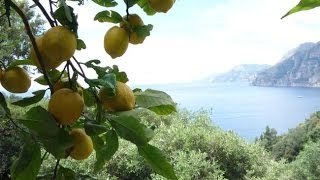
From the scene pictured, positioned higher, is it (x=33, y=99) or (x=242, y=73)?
(x=33, y=99)

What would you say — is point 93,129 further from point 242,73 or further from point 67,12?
point 242,73

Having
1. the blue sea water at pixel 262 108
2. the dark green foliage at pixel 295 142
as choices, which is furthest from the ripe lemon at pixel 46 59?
the blue sea water at pixel 262 108

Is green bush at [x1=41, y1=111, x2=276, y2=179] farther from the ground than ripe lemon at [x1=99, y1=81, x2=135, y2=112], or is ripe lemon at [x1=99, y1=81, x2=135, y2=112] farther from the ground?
ripe lemon at [x1=99, y1=81, x2=135, y2=112]

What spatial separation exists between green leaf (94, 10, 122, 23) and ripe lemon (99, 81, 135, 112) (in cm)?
11

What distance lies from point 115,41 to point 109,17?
49mm

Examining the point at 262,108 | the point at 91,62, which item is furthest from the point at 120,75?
the point at 262,108

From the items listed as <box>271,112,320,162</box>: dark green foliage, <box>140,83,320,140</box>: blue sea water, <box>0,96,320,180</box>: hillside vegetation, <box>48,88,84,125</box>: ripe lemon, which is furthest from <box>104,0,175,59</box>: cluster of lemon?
<box>140,83,320,140</box>: blue sea water

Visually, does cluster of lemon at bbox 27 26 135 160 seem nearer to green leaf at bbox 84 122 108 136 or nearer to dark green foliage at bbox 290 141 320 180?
green leaf at bbox 84 122 108 136

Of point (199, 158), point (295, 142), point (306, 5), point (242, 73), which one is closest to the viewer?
point (306, 5)

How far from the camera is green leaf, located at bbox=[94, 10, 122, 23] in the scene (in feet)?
1.89

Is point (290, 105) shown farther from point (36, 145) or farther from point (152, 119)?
point (36, 145)

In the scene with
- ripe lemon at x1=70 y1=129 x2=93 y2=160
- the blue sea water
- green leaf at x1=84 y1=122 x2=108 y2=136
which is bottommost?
the blue sea water

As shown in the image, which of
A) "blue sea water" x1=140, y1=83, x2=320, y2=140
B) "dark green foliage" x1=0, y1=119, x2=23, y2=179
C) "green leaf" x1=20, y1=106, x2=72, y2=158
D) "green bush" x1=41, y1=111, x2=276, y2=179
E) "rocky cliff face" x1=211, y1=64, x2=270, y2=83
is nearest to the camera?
"green leaf" x1=20, y1=106, x2=72, y2=158

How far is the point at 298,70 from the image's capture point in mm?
62562
